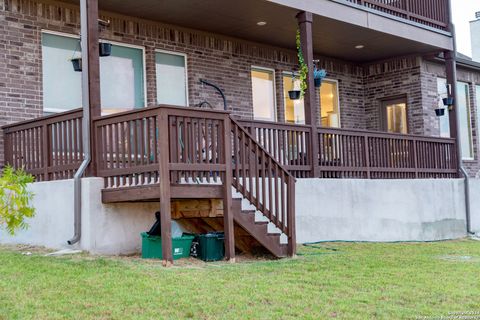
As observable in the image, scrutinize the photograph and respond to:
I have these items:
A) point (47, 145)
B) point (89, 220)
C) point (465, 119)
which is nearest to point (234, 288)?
point (89, 220)

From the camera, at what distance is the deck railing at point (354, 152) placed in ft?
37.8

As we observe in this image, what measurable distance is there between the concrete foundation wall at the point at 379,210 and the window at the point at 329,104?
3163 mm

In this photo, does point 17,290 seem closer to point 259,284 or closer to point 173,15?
point 259,284

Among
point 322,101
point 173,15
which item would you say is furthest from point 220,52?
point 322,101

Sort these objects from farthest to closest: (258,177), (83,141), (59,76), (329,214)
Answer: (329,214), (59,76), (258,177), (83,141)

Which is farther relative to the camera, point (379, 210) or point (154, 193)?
point (379, 210)

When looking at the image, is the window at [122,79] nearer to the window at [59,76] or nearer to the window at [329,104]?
the window at [59,76]

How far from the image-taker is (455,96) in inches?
605

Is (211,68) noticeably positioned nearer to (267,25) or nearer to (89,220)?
(267,25)

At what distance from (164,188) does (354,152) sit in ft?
18.0

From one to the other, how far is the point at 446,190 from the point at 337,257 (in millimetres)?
5987

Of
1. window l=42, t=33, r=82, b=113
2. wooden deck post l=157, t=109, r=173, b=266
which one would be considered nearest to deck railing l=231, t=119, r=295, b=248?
wooden deck post l=157, t=109, r=173, b=266

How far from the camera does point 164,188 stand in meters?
8.24

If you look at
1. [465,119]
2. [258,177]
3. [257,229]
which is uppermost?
[465,119]
